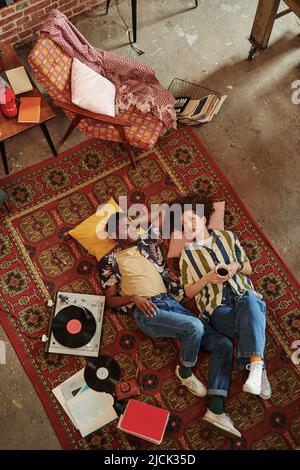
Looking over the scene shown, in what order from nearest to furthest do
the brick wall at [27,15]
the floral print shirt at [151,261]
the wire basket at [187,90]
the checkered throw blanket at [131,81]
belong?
1. the floral print shirt at [151,261]
2. the checkered throw blanket at [131,81]
3. the brick wall at [27,15]
4. the wire basket at [187,90]

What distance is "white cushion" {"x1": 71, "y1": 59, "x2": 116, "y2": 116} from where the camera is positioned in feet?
13.6

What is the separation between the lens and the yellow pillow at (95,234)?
13.4 ft

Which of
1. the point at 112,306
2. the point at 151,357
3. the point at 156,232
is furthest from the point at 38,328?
the point at 156,232

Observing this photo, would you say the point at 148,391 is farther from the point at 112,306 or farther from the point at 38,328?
the point at 38,328

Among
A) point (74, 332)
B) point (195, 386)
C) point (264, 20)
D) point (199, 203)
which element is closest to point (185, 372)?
point (195, 386)

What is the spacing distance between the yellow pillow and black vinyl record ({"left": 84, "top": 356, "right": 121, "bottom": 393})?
2.53 ft

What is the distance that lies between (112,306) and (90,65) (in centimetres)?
199

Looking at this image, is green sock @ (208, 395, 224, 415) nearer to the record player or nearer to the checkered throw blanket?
the record player

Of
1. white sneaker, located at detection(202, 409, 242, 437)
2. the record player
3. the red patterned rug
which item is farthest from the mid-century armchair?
white sneaker, located at detection(202, 409, 242, 437)

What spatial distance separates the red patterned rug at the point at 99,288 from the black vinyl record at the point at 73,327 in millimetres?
136

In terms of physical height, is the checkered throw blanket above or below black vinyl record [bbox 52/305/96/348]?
above

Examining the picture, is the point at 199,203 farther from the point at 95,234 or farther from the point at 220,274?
the point at 95,234

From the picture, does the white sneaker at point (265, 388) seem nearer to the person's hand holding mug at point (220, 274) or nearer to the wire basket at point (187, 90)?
the person's hand holding mug at point (220, 274)

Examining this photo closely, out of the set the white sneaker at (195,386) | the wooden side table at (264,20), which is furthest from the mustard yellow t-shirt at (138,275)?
the wooden side table at (264,20)
